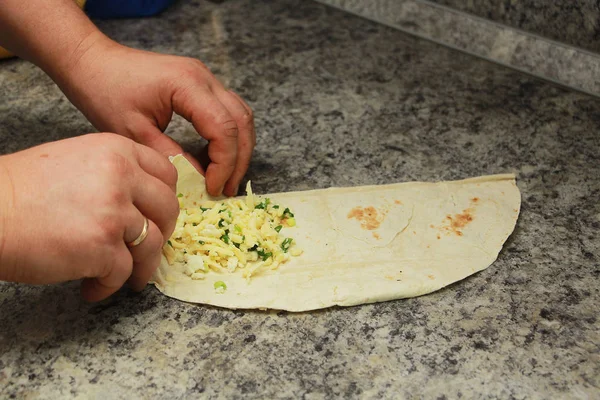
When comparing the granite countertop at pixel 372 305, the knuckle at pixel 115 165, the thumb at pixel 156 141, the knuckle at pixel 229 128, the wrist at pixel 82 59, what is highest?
the knuckle at pixel 115 165

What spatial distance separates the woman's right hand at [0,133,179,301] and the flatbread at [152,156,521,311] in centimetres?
20

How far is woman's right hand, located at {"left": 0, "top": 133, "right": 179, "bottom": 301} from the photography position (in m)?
1.04

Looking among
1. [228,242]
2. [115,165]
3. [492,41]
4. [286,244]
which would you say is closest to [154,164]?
[115,165]

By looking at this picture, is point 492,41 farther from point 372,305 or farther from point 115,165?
point 115,165

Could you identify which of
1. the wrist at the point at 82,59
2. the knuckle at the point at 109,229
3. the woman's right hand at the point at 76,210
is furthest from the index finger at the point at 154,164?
the wrist at the point at 82,59

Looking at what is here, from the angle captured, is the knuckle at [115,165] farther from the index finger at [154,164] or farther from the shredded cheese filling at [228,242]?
the shredded cheese filling at [228,242]

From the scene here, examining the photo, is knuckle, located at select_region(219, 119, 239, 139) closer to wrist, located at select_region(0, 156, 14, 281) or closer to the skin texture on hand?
the skin texture on hand

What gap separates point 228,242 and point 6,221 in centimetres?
45

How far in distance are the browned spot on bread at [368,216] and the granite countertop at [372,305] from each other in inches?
6.1

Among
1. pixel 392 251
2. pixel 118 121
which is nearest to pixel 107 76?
pixel 118 121

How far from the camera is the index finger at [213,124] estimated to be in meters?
1.46

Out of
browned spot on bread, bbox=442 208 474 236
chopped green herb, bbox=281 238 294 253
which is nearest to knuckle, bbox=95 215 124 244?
chopped green herb, bbox=281 238 294 253

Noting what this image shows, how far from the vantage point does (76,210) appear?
1058mm

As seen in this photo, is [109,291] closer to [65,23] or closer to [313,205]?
[313,205]
